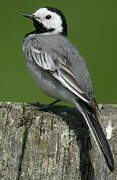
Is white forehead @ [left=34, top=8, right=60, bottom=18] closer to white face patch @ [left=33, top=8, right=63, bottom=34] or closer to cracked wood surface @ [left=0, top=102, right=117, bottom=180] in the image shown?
white face patch @ [left=33, top=8, right=63, bottom=34]

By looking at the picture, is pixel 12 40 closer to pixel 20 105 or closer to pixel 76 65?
pixel 76 65

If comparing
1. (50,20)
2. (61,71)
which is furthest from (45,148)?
(50,20)

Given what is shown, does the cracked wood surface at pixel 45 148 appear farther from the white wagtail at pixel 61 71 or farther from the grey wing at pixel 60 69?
the grey wing at pixel 60 69

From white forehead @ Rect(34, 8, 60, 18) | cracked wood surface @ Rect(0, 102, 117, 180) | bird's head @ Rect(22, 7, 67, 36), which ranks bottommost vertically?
cracked wood surface @ Rect(0, 102, 117, 180)

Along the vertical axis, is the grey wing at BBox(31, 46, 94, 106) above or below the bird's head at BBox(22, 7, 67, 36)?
below

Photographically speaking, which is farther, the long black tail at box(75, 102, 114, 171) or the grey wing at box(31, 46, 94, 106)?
the grey wing at box(31, 46, 94, 106)

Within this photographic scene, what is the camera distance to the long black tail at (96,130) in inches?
204

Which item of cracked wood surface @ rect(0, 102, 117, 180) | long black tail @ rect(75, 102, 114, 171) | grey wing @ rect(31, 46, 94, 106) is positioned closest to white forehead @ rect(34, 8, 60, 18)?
grey wing @ rect(31, 46, 94, 106)

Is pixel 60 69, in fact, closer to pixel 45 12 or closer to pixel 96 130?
pixel 96 130

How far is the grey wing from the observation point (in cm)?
596

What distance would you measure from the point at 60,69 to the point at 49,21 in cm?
136

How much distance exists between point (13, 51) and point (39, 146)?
18.2ft

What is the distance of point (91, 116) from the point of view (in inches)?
226

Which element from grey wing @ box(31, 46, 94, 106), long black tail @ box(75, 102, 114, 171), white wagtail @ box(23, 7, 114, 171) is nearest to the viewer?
long black tail @ box(75, 102, 114, 171)
